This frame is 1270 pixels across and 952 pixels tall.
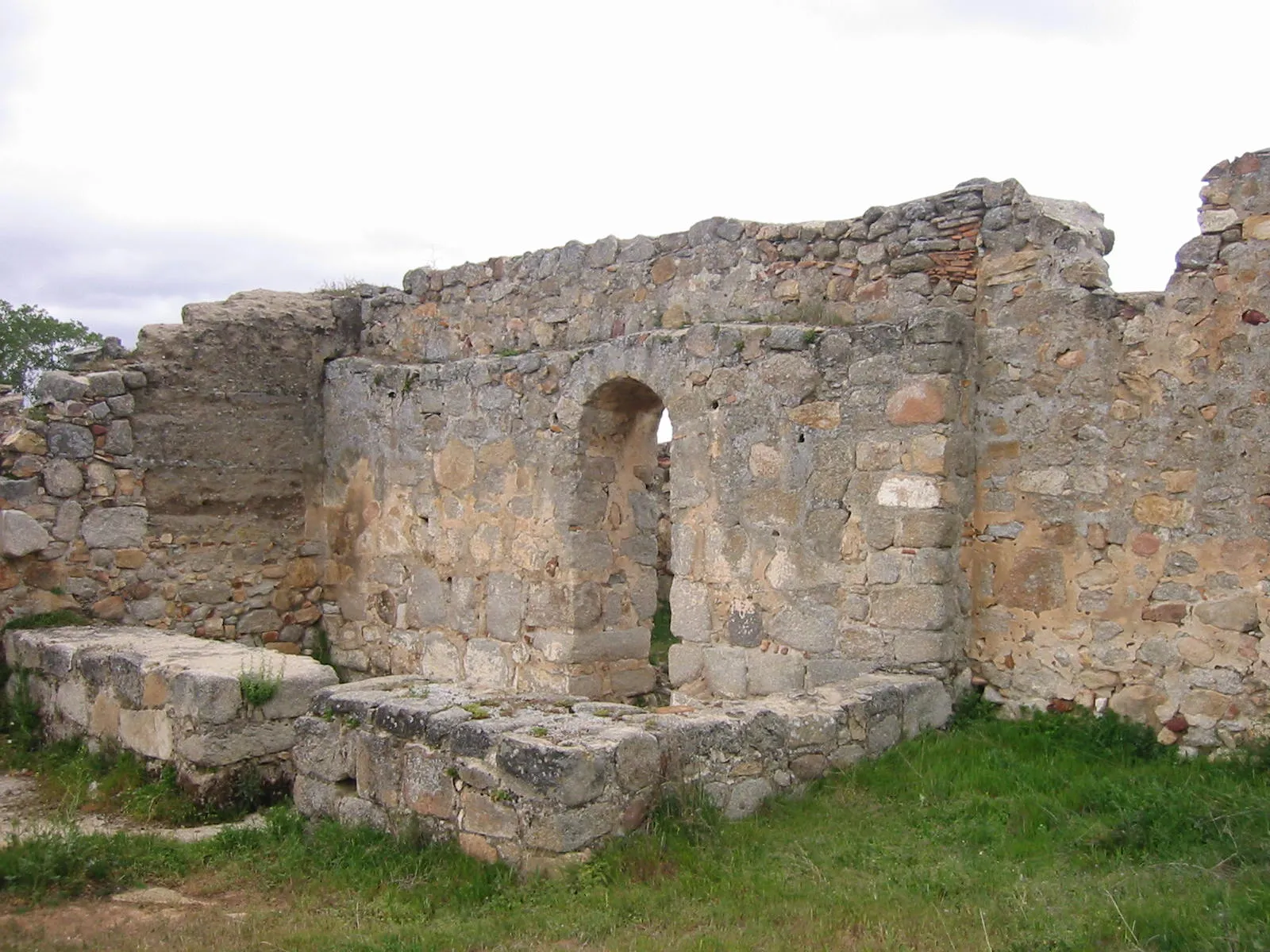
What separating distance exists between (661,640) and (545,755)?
590cm

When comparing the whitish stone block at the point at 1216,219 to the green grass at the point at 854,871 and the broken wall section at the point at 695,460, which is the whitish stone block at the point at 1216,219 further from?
the green grass at the point at 854,871

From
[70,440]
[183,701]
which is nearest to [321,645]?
[70,440]

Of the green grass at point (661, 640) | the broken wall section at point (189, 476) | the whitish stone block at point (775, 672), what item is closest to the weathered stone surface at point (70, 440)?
the broken wall section at point (189, 476)

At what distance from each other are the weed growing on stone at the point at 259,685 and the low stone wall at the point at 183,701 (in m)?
0.01

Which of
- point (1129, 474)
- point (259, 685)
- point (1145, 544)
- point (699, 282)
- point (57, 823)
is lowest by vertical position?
point (57, 823)

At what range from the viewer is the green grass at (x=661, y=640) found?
9469 mm

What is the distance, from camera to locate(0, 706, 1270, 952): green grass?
13.0 ft

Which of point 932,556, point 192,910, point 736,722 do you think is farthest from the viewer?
point 932,556

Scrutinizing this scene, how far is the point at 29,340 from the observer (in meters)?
22.4

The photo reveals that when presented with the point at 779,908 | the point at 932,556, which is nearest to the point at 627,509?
the point at 932,556

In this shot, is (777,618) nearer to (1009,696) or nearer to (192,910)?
(1009,696)

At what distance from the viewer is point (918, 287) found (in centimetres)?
705

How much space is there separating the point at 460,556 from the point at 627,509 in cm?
148

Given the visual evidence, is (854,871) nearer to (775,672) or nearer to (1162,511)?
(775,672)
